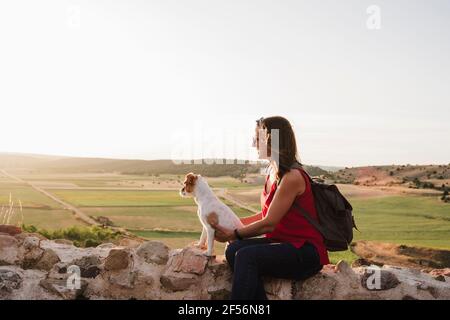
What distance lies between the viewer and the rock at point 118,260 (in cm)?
481

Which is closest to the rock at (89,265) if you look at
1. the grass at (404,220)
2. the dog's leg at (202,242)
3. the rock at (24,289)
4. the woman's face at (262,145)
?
the rock at (24,289)

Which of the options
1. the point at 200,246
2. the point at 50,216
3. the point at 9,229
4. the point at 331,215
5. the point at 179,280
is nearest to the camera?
the point at 331,215

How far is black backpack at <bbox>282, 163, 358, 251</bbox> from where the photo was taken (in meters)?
4.20

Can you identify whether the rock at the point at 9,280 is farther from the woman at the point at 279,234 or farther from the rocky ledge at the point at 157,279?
the woman at the point at 279,234

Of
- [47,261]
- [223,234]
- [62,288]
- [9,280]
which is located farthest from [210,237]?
[9,280]

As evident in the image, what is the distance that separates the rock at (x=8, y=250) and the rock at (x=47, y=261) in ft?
0.77

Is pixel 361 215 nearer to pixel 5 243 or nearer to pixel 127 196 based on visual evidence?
pixel 127 196

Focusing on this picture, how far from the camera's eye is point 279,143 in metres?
4.20

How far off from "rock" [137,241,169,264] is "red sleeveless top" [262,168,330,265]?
122 centimetres

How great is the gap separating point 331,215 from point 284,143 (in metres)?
0.72

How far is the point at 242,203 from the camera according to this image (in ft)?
31.9

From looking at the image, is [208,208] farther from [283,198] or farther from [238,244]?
[283,198]

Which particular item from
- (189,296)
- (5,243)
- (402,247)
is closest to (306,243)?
(189,296)
